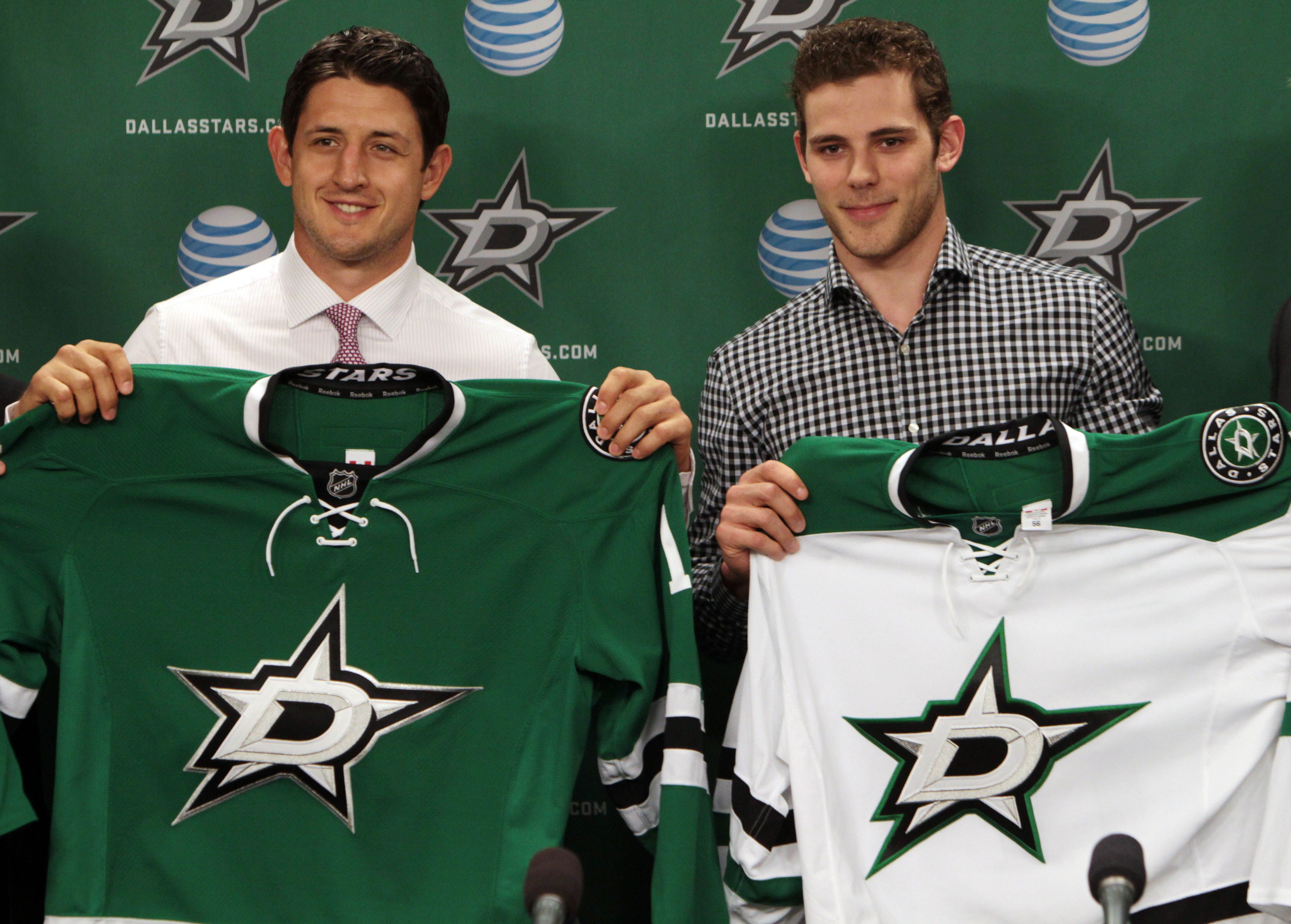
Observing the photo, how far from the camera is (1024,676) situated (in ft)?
5.12

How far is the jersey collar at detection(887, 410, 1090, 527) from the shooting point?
1515 mm

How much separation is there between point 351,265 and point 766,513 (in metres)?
0.92

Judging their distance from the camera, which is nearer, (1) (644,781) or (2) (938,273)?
(1) (644,781)

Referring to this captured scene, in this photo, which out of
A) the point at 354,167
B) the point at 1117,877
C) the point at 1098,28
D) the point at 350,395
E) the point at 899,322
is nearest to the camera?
the point at 1117,877

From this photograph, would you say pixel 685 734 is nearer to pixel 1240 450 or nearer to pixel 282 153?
pixel 1240 450

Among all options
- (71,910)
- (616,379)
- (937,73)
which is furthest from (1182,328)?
(71,910)

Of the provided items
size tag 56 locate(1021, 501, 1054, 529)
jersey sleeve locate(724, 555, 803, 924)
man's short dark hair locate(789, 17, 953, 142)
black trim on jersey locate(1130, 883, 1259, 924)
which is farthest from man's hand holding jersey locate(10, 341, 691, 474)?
black trim on jersey locate(1130, 883, 1259, 924)

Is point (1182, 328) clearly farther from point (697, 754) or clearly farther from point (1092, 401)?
point (697, 754)

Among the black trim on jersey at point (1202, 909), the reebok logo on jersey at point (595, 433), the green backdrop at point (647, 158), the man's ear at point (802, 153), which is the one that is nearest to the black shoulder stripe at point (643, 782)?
the reebok logo on jersey at point (595, 433)

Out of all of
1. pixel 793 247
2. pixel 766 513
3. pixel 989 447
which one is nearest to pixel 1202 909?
pixel 989 447

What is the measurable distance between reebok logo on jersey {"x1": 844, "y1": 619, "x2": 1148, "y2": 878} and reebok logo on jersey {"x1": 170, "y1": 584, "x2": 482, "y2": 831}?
2.09 feet

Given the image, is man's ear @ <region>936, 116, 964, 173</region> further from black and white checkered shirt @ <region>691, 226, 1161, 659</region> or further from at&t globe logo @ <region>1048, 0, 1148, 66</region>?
at&t globe logo @ <region>1048, 0, 1148, 66</region>

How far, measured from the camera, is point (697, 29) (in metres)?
2.45

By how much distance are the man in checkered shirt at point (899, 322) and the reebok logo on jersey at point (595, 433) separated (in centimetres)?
41
